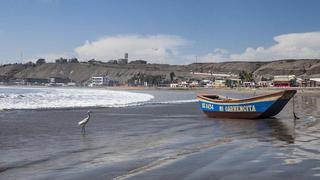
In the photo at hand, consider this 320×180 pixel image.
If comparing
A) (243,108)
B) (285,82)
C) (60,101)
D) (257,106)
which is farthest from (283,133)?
(285,82)

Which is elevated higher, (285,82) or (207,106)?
(285,82)

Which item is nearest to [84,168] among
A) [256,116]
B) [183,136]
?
[183,136]

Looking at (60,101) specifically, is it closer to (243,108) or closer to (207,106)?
(207,106)

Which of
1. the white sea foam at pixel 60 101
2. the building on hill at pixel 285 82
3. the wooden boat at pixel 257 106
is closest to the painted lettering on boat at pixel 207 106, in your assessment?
the wooden boat at pixel 257 106

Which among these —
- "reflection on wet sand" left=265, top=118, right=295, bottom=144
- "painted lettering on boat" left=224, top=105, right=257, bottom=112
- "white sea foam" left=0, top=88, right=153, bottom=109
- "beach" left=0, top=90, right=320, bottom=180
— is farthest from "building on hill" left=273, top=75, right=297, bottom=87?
"beach" left=0, top=90, right=320, bottom=180

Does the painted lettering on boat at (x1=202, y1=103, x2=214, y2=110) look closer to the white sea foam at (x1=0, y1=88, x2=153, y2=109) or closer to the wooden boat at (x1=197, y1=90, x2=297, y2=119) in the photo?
the wooden boat at (x1=197, y1=90, x2=297, y2=119)

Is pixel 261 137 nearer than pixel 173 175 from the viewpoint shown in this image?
No

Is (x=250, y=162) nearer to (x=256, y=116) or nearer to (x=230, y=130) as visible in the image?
(x=230, y=130)

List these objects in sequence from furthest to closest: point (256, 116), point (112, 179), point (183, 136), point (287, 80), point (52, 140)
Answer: point (287, 80), point (256, 116), point (183, 136), point (52, 140), point (112, 179)

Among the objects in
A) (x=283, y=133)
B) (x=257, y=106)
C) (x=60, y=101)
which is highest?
(x=257, y=106)

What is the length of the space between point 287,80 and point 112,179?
14780 centimetres

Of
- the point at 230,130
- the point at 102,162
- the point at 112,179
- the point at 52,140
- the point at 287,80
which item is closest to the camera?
the point at 112,179

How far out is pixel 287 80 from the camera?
500 ft

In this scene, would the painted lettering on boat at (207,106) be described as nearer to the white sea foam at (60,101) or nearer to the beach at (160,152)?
the beach at (160,152)
